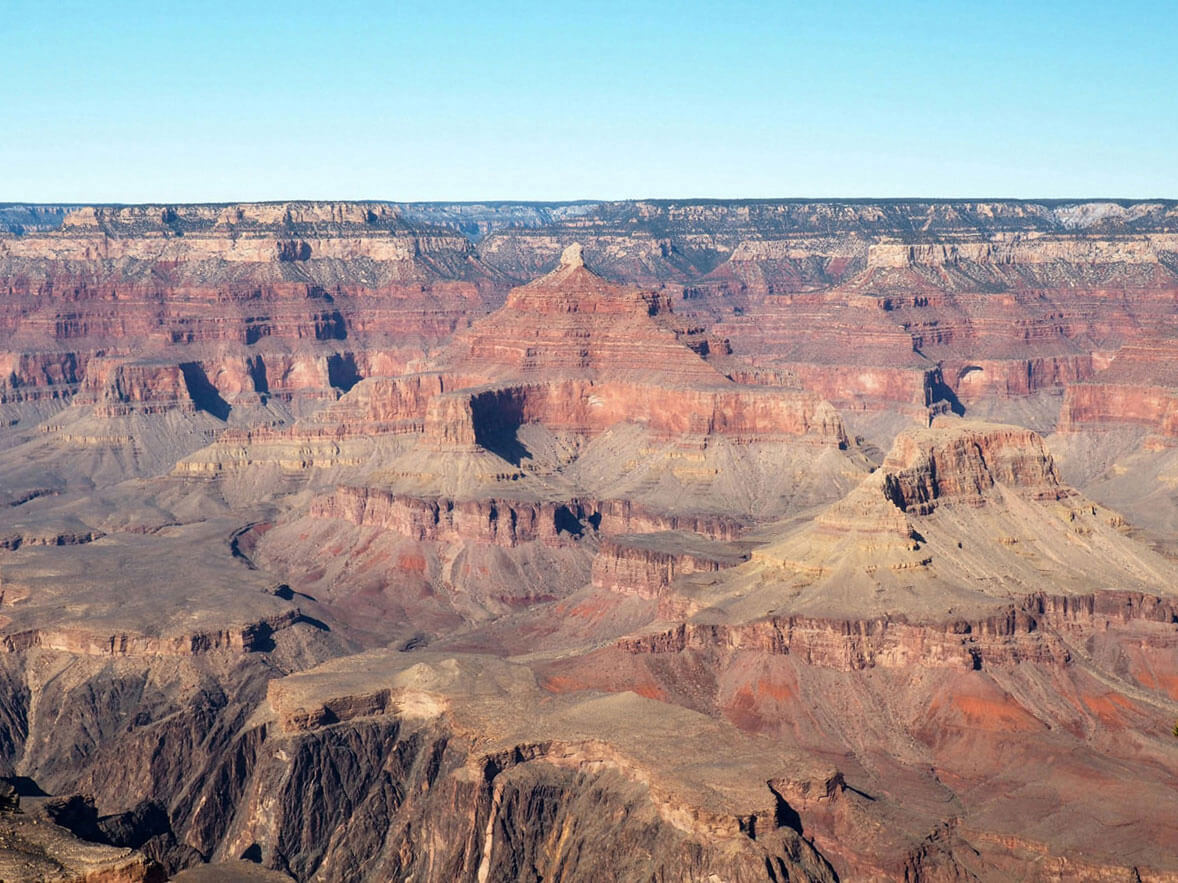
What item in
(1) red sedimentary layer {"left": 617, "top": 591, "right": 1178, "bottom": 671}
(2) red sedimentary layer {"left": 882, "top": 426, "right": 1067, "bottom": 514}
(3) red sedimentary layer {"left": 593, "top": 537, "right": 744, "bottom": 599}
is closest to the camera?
(1) red sedimentary layer {"left": 617, "top": 591, "right": 1178, "bottom": 671}

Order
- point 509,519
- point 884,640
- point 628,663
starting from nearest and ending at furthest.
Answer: point 884,640, point 628,663, point 509,519

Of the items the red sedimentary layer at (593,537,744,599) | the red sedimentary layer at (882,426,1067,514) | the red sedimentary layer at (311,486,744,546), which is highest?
the red sedimentary layer at (882,426,1067,514)

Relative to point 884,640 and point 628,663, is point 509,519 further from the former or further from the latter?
point 884,640

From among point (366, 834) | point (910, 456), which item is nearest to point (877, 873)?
point (366, 834)

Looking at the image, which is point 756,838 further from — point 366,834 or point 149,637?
point 149,637

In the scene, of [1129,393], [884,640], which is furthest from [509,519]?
[1129,393]

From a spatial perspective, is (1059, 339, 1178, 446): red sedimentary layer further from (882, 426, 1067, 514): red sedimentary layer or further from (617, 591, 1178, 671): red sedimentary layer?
(617, 591, 1178, 671): red sedimentary layer

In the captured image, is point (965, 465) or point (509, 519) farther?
point (509, 519)

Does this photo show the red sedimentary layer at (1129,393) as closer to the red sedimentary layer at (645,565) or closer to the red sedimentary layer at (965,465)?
the red sedimentary layer at (965,465)

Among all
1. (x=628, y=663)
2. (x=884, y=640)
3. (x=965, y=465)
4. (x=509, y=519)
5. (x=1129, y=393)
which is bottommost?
(x=509, y=519)

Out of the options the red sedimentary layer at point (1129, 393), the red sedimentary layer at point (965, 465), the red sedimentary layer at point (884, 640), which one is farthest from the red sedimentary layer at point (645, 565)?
the red sedimentary layer at point (1129, 393)

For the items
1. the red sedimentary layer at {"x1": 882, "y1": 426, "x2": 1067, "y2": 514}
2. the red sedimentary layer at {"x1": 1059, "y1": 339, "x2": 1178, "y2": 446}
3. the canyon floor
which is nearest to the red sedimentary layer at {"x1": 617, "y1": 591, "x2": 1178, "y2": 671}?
the canyon floor
